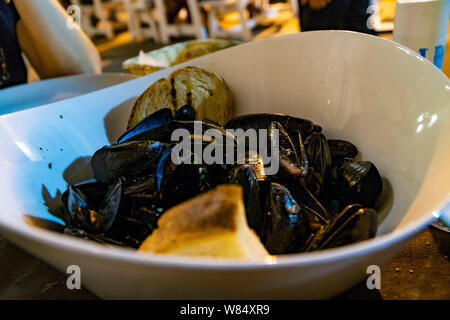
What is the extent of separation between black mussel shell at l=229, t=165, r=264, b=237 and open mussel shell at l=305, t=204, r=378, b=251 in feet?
0.20

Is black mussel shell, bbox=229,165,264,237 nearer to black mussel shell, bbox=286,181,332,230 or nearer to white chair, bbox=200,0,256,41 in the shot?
black mussel shell, bbox=286,181,332,230

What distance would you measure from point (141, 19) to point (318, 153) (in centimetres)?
348

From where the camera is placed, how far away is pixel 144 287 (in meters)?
0.30

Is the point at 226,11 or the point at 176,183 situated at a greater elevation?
the point at 176,183

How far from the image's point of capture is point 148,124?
0.56m

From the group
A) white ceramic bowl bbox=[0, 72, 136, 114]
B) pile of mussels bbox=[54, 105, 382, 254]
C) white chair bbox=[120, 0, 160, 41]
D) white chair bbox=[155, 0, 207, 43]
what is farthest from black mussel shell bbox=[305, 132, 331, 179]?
white chair bbox=[120, 0, 160, 41]

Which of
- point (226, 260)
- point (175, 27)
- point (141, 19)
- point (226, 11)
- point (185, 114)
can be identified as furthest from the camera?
point (141, 19)

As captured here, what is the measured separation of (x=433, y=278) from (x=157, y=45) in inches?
123

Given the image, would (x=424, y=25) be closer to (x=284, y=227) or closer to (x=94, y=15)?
(x=284, y=227)

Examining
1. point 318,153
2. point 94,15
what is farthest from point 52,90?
point 94,15

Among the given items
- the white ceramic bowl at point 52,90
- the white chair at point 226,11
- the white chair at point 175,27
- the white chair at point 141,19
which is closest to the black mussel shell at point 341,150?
the white ceramic bowl at point 52,90

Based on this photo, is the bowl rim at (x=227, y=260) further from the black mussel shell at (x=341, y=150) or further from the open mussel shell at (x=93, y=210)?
the black mussel shell at (x=341, y=150)

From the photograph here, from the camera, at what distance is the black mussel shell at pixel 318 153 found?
0.51m
